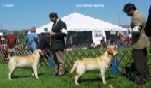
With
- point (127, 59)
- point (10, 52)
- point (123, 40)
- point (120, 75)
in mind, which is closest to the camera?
point (120, 75)

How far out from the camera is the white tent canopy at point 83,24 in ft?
110

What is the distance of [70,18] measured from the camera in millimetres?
33781

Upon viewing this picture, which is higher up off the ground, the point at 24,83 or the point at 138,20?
the point at 138,20

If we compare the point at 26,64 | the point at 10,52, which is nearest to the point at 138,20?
the point at 26,64

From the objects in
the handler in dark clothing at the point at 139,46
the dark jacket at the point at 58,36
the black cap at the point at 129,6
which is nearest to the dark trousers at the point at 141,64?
the handler in dark clothing at the point at 139,46

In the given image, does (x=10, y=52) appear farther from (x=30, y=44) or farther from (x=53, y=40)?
(x=53, y=40)

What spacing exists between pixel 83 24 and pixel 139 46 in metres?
24.9

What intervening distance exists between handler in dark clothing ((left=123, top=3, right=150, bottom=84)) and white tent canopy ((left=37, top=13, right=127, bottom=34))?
23558 mm

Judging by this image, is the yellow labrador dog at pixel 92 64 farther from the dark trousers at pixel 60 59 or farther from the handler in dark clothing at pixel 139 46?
the dark trousers at pixel 60 59

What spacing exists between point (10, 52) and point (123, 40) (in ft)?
60.9

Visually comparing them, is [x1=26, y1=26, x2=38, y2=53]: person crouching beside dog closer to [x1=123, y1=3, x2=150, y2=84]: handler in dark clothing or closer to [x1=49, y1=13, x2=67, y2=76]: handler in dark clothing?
[x1=49, y1=13, x2=67, y2=76]: handler in dark clothing

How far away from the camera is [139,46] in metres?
9.39

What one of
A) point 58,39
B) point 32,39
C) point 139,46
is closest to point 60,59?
point 58,39

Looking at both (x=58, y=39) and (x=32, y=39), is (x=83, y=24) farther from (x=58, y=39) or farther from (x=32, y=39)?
(x=58, y=39)
